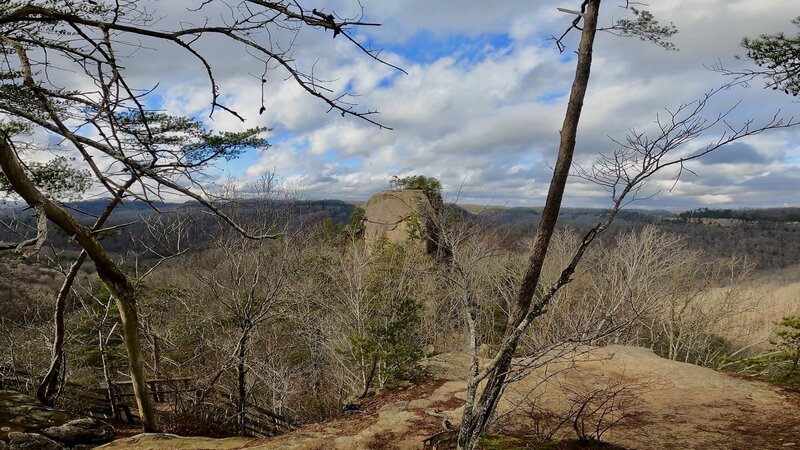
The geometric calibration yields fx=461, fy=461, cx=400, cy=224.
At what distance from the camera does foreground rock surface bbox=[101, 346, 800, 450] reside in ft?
18.6

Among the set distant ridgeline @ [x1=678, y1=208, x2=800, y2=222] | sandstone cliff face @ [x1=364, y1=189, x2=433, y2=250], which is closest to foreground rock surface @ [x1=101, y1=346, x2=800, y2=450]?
sandstone cliff face @ [x1=364, y1=189, x2=433, y2=250]

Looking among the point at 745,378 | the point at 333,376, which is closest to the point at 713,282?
the point at 745,378

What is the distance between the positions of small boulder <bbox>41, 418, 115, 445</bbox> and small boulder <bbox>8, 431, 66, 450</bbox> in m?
0.12

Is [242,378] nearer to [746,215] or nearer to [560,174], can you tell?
[560,174]

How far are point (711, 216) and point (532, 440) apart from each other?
3351 inches

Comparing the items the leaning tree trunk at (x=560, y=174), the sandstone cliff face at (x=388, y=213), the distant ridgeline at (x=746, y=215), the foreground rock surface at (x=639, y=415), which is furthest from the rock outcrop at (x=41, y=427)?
the distant ridgeline at (x=746, y=215)

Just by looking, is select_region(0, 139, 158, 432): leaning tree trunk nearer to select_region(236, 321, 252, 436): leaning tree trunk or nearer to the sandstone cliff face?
select_region(236, 321, 252, 436): leaning tree trunk

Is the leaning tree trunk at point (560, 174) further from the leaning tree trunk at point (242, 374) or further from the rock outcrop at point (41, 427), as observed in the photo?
the leaning tree trunk at point (242, 374)

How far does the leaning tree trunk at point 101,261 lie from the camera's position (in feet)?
10.3

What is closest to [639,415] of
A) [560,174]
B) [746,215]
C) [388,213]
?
[560,174]

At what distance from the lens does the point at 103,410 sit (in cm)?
1016

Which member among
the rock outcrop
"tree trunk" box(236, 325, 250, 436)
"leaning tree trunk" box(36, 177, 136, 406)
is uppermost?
"leaning tree trunk" box(36, 177, 136, 406)

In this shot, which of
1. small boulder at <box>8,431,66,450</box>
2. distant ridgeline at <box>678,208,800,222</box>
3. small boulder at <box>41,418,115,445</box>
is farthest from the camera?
distant ridgeline at <box>678,208,800,222</box>

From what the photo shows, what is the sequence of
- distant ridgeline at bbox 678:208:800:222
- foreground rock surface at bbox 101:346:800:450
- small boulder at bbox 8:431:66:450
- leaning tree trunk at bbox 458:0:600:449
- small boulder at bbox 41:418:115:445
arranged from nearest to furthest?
leaning tree trunk at bbox 458:0:600:449, small boulder at bbox 8:431:66:450, small boulder at bbox 41:418:115:445, foreground rock surface at bbox 101:346:800:450, distant ridgeline at bbox 678:208:800:222
